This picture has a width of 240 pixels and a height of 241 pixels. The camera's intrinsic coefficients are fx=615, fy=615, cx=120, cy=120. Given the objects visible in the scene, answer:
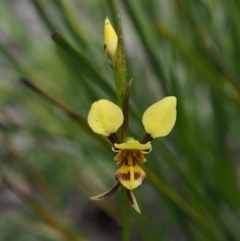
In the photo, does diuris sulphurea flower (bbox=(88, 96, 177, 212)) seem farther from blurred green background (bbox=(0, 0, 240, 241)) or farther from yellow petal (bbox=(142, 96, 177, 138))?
blurred green background (bbox=(0, 0, 240, 241))

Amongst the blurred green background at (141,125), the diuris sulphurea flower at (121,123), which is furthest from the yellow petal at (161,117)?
the blurred green background at (141,125)

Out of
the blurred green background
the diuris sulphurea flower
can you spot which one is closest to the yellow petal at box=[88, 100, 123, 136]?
the diuris sulphurea flower

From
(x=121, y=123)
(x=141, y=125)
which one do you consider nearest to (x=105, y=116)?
(x=121, y=123)

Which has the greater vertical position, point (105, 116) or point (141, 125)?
point (105, 116)

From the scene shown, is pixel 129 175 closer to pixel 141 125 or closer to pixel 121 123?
pixel 121 123

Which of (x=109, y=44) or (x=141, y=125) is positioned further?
(x=141, y=125)

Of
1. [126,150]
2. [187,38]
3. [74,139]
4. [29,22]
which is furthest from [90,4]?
[126,150]

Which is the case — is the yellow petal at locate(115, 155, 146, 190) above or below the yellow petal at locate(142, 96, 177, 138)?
below
